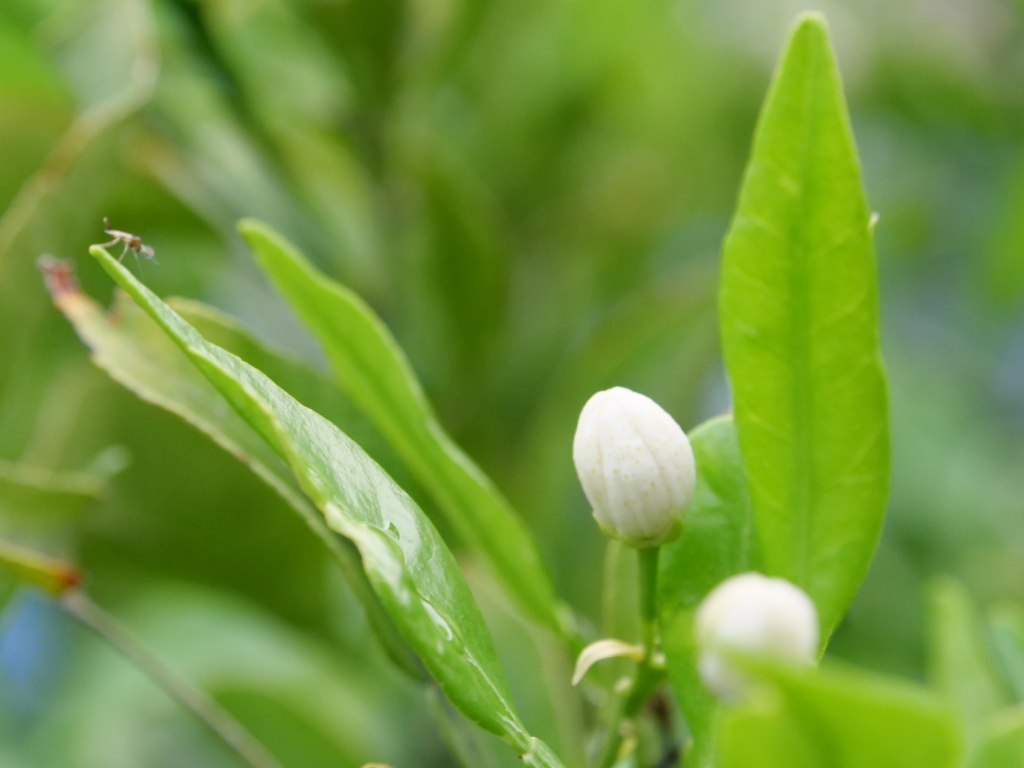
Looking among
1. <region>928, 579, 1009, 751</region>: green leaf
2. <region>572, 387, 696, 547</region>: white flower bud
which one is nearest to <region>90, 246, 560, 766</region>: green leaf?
<region>572, 387, 696, 547</region>: white flower bud

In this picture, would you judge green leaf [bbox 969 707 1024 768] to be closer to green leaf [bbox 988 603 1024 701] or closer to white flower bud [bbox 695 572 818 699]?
white flower bud [bbox 695 572 818 699]

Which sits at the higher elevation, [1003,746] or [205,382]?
[205,382]

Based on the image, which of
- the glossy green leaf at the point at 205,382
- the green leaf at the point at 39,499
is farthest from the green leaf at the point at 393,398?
the green leaf at the point at 39,499

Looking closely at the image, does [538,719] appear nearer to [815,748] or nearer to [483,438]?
[483,438]

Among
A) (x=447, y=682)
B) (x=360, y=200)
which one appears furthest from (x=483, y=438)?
(x=447, y=682)

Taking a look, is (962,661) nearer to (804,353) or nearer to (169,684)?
(804,353)

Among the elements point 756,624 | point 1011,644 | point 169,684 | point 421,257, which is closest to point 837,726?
point 756,624
